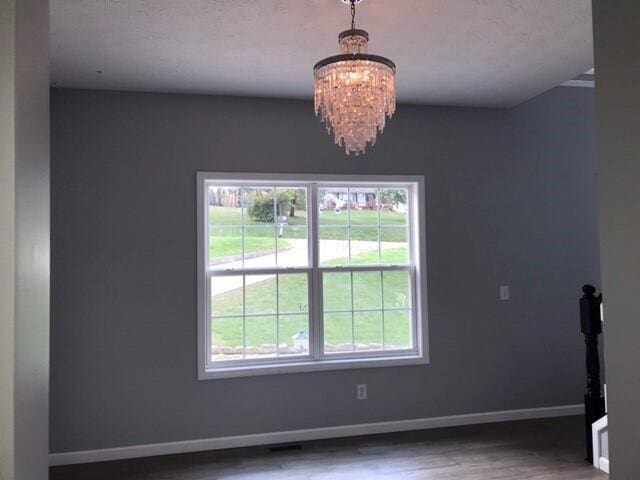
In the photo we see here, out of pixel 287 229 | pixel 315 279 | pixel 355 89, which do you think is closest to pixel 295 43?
pixel 355 89

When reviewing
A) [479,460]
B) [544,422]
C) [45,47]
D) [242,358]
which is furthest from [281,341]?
[45,47]

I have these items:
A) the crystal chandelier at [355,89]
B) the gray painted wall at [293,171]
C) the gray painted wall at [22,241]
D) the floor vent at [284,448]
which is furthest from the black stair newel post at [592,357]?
the gray painted wall at [22,241]

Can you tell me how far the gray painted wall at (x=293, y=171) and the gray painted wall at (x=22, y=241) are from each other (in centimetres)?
241

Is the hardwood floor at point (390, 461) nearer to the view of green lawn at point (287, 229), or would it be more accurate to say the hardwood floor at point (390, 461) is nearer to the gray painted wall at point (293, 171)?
the gray painted wall at point (293, 171)

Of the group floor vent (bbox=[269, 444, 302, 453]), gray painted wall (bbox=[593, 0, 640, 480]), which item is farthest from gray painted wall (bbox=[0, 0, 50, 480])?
floor vent (bbox=[269, 444, 302, 453])

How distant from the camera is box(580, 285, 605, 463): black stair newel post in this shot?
3332 millimetres

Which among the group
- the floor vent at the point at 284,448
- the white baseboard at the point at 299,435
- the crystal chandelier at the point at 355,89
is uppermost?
the crystal chandelier at the point at 355,89

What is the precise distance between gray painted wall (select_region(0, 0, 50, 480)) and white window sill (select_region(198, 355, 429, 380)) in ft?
7.98

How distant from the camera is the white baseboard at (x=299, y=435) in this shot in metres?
3.39

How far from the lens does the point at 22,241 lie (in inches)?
38.4

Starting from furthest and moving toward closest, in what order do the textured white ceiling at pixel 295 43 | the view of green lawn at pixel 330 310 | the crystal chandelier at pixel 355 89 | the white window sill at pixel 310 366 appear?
the view of green lawn at pixel 330 310, the white window sill at pixel 310 366, the textured white ceiling at pixel 295 43, the crystal chandelier at pixel 355 89

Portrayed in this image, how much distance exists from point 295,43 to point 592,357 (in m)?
2.84

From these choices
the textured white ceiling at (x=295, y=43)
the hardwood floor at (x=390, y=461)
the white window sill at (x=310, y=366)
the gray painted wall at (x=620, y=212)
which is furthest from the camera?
the white window sill at (x=310, y=366)

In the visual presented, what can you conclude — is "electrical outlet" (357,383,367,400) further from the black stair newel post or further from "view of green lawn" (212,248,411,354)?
the black stair newel post
